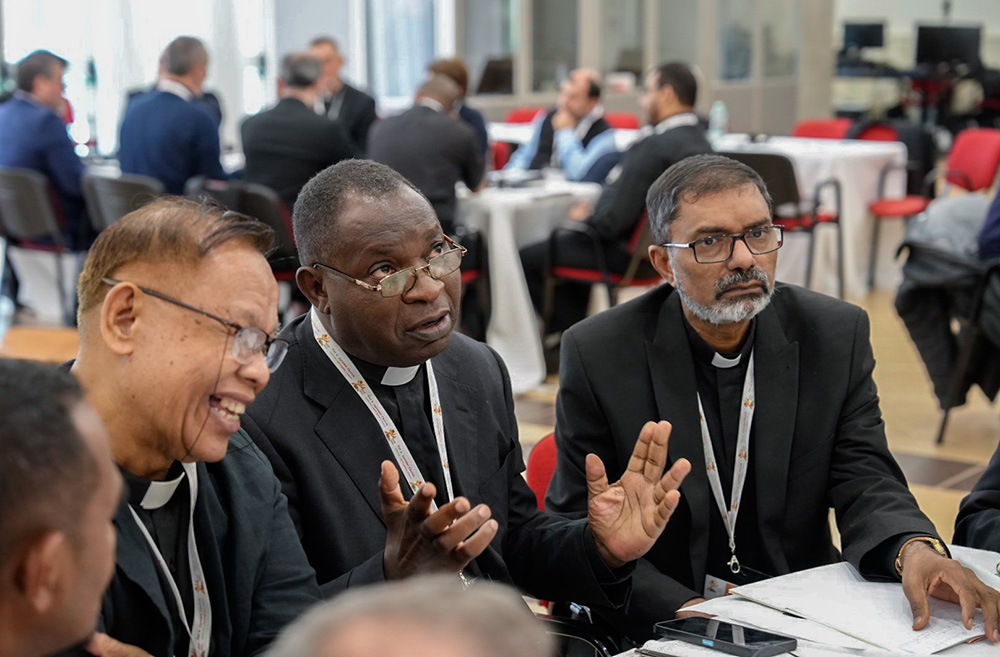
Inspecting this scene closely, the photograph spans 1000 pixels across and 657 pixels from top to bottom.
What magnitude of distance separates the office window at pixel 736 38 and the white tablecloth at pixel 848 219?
6649 millimetres

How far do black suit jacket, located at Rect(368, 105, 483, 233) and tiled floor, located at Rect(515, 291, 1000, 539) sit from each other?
3.60 ft

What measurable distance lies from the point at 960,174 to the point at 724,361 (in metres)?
5.98

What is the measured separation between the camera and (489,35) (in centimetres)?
1226

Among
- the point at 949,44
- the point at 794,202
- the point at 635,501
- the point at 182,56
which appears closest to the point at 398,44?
the point at 182,56

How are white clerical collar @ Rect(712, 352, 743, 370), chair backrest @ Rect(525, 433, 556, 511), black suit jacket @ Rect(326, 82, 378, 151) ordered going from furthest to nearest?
black suit jacket @ Rect(326, 82, 378, 151)
chair backrest @ Rect(525, 433, 556, 511)
white clerical collar @ Rect(712, 352, 743, 370)

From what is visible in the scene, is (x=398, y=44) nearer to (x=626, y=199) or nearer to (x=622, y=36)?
(x=622, y=36)

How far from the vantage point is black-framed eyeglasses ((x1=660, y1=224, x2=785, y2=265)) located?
241 centimetres

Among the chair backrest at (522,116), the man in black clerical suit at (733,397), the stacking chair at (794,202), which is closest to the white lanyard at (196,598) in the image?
the man in black clerical suit at (733,397)

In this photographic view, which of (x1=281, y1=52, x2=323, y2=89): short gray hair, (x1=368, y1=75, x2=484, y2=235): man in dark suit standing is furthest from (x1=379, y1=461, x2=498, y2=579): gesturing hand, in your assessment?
(x1=281, y1=52, x2=323, y2=89): short gray hair

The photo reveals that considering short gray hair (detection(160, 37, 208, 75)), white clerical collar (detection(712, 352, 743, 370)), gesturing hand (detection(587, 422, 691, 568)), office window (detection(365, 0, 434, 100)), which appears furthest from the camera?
office window (detection(365, 0, 434, 100))

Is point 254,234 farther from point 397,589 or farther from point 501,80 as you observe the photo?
point 501,80

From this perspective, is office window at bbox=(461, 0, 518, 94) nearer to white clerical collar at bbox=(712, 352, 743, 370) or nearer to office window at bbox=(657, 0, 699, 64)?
office window at bbox=(657, 0, 699, 64)

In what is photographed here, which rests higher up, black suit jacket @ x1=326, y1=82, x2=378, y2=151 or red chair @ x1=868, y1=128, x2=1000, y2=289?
black suit jacket @ x1=326, y1=82, x2=378, y2=151

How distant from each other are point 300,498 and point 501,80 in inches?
409
